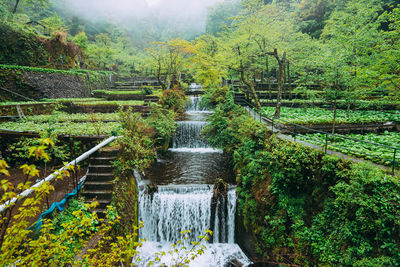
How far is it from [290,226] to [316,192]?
1.30 meters

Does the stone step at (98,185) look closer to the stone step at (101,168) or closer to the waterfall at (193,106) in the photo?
the stone step at (101,168)

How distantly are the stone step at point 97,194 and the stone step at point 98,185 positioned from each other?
123 millimetres

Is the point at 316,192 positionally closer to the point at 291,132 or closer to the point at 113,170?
the point at 291,132

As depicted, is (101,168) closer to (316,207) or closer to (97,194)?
(97,194)

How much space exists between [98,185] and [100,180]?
22 centimetres

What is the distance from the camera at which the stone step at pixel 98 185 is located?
6.78 m

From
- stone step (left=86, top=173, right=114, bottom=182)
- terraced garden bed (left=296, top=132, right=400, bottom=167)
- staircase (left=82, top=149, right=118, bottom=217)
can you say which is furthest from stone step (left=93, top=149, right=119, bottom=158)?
terraced garden bed (left=296, top=132, right=400, bottom=167)

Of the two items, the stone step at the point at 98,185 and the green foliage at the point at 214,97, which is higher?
the green foliage at the point at 214,97

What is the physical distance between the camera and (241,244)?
7.95m

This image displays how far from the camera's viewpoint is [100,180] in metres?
7.01

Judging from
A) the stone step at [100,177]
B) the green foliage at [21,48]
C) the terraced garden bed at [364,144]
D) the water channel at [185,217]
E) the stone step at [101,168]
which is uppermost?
the green foliage at [21,48]

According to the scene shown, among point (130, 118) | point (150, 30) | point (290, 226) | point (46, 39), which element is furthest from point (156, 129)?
point (150, 30)

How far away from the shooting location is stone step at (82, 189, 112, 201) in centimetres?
659

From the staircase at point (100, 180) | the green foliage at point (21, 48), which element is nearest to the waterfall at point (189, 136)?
the staircase at point (100, 180)
